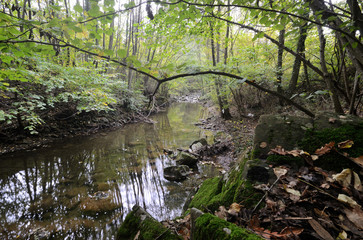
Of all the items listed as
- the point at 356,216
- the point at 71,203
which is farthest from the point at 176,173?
the point at 356,216

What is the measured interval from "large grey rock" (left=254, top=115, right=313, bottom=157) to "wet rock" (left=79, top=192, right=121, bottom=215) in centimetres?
371

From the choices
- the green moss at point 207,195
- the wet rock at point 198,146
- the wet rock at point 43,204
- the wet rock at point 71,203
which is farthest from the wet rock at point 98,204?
the wet rock at point 198,146

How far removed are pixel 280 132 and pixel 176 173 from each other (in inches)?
147

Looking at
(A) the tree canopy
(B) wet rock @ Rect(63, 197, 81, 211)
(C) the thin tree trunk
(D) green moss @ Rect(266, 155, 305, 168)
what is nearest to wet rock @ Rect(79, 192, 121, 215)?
(B) wet rock @ Rect(63, 197, 81, 211)

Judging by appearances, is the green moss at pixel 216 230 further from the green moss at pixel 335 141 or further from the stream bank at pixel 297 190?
the green moss at pixel 335 141

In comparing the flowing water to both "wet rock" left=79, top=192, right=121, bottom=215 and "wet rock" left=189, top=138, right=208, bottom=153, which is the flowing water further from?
"wet rock" left=189, top=138, right=208, bottom=153

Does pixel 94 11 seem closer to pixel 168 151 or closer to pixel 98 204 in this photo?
pixel 98 204

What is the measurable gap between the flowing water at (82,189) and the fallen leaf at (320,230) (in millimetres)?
3188

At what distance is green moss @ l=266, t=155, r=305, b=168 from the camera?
6.16 ft

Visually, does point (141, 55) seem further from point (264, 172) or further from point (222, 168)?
point (264, 172)

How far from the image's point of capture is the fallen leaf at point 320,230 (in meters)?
1.13

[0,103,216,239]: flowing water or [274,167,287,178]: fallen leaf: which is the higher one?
[274,167,287,178]: fallen leaf

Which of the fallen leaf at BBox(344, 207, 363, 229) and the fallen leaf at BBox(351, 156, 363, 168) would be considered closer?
the fallen leaf at BBox(344, 207, 363, 229)

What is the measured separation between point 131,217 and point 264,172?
1.78m
